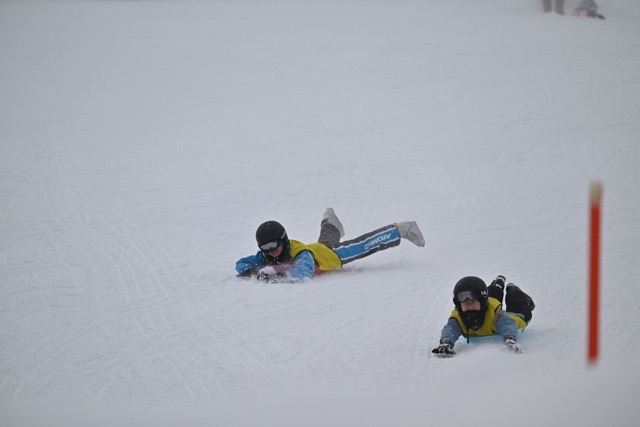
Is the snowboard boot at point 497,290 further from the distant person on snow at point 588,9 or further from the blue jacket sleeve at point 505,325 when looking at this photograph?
the distant person on snow at point 588,9

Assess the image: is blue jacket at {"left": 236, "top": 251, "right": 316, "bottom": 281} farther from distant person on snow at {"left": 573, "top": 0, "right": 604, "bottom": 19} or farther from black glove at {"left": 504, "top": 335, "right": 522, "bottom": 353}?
distant person on snow at {"left": 573, "top": 0, "right": 604, "bottom": 19}

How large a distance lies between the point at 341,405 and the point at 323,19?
27.5 meters

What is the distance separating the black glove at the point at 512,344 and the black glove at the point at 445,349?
0.41 meters

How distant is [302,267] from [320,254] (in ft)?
1.35

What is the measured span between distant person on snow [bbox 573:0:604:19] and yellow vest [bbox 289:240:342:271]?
903 inches

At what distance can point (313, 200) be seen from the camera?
1238 centimetres

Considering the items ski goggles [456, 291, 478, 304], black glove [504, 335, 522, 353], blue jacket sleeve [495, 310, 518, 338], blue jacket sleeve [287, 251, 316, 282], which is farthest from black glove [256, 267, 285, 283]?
black glove [504, 335, 522, 353]

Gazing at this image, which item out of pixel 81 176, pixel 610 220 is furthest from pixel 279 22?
pixel 610 220

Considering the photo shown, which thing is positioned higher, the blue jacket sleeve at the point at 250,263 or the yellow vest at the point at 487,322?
the blue jacket sleeve at the point at 250,263

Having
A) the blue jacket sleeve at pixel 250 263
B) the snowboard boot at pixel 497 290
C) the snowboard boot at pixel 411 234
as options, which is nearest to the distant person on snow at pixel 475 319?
the snowboard boot at pixel 497 290

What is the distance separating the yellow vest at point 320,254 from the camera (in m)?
7.91

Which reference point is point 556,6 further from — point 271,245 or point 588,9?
point 271,245

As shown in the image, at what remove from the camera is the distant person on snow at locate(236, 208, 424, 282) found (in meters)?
7.72

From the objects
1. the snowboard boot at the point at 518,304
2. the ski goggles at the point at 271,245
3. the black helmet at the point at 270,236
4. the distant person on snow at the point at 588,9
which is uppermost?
the distant person on snow at the point at 588,9
